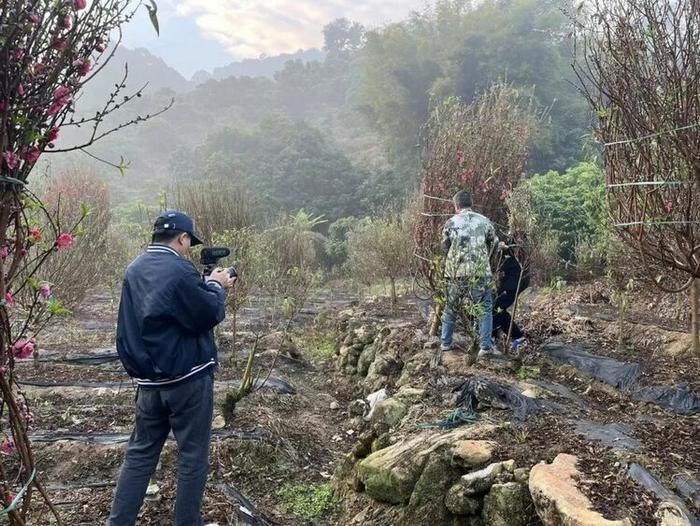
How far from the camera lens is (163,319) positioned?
8.61 ft

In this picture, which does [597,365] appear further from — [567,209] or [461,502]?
[567,209]

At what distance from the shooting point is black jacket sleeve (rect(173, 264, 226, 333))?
8.58ft

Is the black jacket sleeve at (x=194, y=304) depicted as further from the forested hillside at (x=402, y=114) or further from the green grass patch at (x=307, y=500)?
the forested hillside at (x=402, y=114)

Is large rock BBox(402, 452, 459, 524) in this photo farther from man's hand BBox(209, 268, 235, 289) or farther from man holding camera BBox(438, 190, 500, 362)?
man holding camera BBox(438, 190, 500, 362)

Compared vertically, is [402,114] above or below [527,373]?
above

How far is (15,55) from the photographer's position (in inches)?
70.9

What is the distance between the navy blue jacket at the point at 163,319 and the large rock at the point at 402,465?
5.19 ft

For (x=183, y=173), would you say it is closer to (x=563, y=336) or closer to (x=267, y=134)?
(x=267, y=134)

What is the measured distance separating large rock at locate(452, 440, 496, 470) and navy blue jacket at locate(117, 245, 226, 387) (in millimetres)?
1734

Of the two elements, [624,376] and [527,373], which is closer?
[624,376]

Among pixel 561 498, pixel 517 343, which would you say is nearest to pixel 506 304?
pixel 517 343

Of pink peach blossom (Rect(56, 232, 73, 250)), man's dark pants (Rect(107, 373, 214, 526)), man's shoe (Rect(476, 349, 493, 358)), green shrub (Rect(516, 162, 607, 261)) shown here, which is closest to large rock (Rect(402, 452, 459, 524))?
man's dark pants (Rect(107, 373, 214, 526))

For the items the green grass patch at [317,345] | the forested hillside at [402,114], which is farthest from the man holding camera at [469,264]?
the forested hillside at [402,114]

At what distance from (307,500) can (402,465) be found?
99 centimetres
